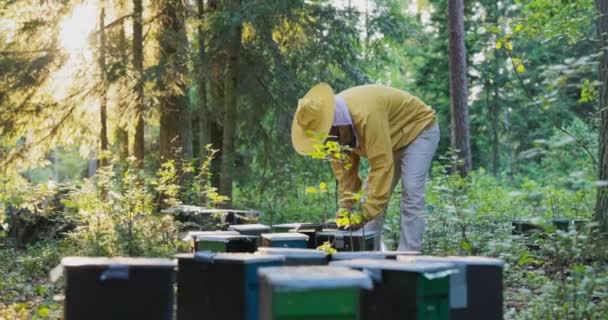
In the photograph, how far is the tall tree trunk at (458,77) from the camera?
13.0m

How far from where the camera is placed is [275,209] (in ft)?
45.4

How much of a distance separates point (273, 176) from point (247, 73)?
1832 millimetres

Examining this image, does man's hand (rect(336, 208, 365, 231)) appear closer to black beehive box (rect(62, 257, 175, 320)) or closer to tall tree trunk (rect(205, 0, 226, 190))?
black beehive box (rect(62, 257, 175, 320))

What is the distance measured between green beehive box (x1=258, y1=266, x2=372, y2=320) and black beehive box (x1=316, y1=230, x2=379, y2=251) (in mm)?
2567

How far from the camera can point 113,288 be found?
3613 millimetres

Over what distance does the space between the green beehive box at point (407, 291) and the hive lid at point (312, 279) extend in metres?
0.34

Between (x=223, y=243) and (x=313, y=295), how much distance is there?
8.07 ft

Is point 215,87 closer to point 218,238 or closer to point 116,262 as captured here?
point 218,238

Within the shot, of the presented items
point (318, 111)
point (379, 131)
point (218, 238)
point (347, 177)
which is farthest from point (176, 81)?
point (218, 238)

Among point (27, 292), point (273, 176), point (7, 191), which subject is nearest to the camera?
point (27, 292)

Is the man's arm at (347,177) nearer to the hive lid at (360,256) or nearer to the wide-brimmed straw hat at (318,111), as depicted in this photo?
the wide-brimmed straw hat at (318,111)

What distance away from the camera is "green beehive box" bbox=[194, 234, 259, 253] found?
523cm

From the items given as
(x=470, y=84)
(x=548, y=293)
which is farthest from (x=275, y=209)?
(x=470, y=84)

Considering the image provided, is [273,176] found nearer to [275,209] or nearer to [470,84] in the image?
[275,209]
